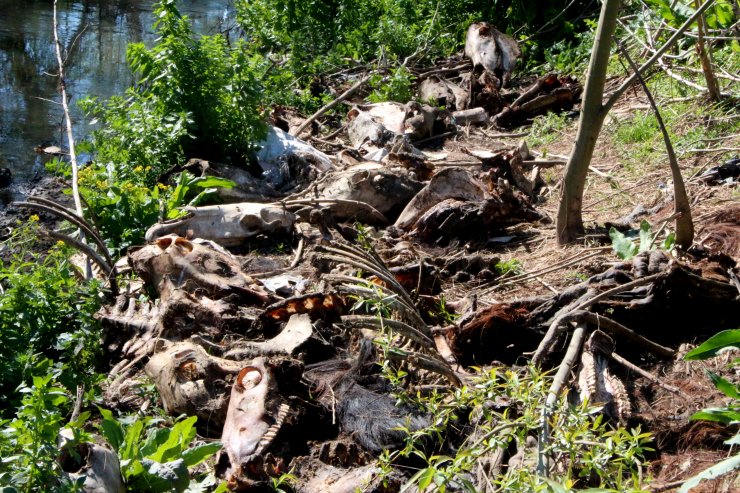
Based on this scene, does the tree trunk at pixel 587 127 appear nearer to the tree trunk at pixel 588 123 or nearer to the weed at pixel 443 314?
the tree trunk at pixel 588 123

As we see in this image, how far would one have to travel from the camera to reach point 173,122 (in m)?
7.05

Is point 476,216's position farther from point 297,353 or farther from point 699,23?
point 699,23

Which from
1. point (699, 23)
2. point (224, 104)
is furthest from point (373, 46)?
point (699, 23)

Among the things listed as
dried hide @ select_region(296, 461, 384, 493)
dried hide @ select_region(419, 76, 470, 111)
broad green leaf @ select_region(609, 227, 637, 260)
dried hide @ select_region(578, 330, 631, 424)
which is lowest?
dried hide @ select_region(296, 461, 384, 493)

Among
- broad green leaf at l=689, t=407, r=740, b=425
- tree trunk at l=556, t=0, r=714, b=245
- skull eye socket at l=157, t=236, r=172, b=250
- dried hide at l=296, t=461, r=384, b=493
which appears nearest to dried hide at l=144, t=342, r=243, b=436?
dried hide at l=296, t=461, r=384, b=493

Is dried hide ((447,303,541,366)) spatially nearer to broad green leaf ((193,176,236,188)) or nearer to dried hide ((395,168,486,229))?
dried hide ((395,168,486,229))

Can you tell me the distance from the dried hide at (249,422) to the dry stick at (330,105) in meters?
4.97

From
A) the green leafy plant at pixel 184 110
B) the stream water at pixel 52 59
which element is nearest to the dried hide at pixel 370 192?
the green leafy plant at pixel 184 110

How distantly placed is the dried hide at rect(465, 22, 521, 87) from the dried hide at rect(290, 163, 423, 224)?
13.2 ft

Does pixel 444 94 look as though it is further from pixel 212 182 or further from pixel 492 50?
pixel 212 182

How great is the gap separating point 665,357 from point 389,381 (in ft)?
4.23

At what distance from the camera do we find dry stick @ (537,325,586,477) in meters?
2.77

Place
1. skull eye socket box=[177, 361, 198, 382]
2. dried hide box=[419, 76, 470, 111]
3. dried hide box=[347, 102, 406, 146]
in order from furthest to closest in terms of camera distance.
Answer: dried hide box=[419, 76, 470, 111]
dried hide box=[347, 102, 406, 146]
skull eye socket box=[177, 361, 198, 382]

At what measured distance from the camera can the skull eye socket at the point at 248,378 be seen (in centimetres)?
368
